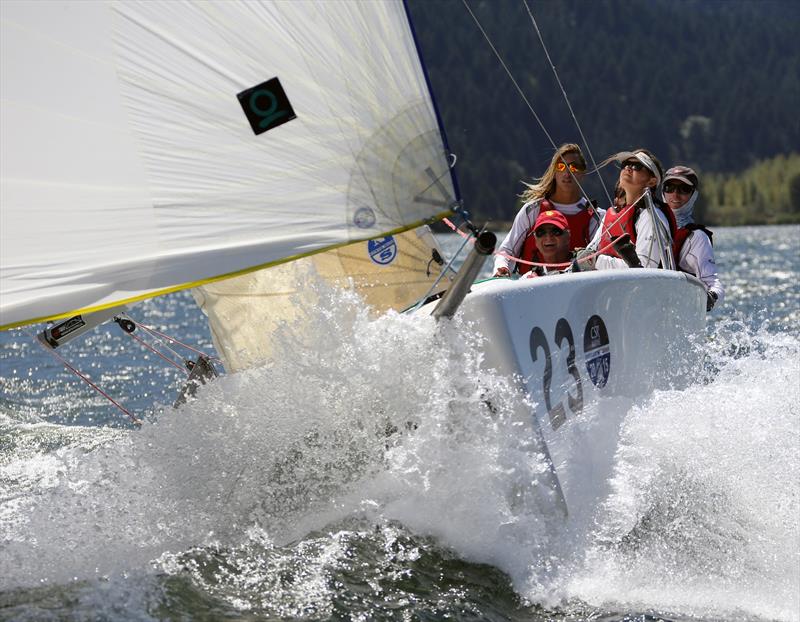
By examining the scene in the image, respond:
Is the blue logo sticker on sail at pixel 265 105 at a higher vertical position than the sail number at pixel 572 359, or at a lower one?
higher

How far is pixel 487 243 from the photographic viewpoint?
3.12 metres

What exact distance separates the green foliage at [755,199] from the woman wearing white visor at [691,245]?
194ft

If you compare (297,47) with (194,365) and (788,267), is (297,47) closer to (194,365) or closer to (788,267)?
(194,365)

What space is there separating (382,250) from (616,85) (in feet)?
282

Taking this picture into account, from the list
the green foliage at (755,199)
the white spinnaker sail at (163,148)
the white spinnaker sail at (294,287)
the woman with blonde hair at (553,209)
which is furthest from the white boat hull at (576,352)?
the green foliage at (755,199)

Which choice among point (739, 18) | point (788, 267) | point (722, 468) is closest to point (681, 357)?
point (722, 468)

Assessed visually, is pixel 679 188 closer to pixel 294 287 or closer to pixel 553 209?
pixel 553 209

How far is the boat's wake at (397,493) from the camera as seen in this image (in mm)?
3195

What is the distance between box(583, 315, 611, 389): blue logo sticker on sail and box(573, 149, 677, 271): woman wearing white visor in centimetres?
86

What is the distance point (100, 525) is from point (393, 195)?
1374 mm

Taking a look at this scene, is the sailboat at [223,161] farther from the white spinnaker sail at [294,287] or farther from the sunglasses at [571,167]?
the sunglasses at [571,167]

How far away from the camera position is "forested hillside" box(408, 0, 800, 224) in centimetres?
6931

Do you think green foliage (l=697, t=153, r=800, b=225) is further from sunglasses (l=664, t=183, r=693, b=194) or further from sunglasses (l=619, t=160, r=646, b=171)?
sunglasses (l=619, t=160, r=646, b=171)

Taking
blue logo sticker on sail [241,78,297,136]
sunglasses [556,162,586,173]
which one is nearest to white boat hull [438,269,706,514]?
blue logo sticker on sail [241,78,297,136]
